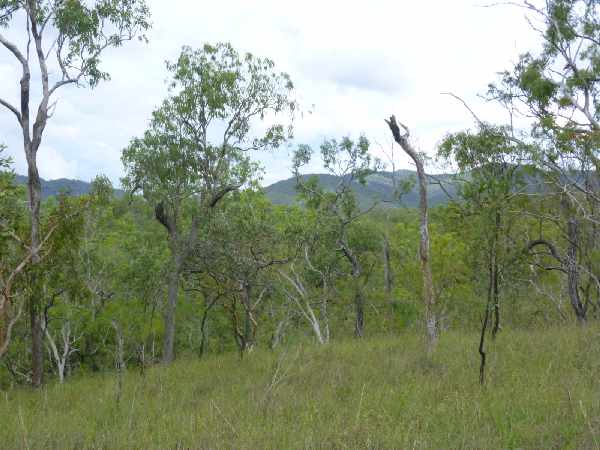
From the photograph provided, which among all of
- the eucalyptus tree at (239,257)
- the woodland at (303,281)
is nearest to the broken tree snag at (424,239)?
the woodland at (303,281)

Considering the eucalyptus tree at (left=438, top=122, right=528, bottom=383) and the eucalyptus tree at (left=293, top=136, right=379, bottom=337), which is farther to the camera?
the eucalyptus tree at (left=293, top=136, right=379, bottom=337)

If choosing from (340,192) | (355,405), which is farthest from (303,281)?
(355,405)

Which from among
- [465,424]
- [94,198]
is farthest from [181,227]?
[465,424]

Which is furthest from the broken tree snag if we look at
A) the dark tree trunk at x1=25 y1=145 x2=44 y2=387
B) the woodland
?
the dark tree trunk at x1=25 y1=145 x2=44 y2=387

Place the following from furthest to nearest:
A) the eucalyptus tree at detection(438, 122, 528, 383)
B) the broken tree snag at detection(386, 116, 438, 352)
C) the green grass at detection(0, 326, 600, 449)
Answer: the broken tree snag at detection(386, 116, 438, 352) < the eucalyptus tree at detection(438, 122, 528, 383) < the green grass at detection(0, 326, 600, 449)

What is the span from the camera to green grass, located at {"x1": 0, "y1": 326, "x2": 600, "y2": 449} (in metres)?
5.55

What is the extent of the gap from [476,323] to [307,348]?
727 inches

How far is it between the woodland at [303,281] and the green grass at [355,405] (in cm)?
4

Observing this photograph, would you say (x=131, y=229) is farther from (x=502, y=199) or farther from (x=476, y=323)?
(x=502, y=199)

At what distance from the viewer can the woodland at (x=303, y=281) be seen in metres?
6.46

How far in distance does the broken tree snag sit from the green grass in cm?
68

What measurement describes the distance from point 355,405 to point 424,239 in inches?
207

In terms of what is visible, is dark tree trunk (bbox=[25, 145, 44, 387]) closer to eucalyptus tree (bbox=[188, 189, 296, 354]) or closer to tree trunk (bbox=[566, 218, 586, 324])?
eucalyptus tree (bbox=[188, 189, 296, 354])

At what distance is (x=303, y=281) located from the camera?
85.3 ft
